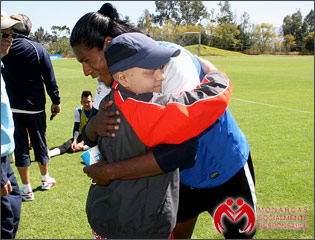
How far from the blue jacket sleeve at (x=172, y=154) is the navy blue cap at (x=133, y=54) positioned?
355 millimetres

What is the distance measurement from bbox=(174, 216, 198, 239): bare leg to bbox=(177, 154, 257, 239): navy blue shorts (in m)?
0.15

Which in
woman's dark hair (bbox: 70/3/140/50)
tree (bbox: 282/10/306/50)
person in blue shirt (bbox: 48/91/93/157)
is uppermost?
woman's dark hair (bbox: 70/3/140/50)

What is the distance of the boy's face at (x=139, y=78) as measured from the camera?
4.75ft

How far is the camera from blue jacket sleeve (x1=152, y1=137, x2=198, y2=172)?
1.37 m

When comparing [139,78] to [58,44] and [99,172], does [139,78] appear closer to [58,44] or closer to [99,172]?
[99,172]

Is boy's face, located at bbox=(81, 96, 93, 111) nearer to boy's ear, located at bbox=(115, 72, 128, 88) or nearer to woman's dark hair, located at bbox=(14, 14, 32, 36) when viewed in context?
woman's dark hair, located at bbox=(14, 14, 32, 36)

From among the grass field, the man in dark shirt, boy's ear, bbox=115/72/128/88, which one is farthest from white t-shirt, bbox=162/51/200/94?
the man in dark shirt

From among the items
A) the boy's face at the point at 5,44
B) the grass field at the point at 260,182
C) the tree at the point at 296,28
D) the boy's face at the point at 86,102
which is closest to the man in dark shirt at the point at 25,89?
the grass field at the point at 260,182

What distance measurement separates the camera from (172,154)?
4.50ft

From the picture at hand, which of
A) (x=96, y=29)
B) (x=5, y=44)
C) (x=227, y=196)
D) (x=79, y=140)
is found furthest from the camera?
(x=79, y=140)

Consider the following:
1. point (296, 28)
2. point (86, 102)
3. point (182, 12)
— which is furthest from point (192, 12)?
point (86, 102)

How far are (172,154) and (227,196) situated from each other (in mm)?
920

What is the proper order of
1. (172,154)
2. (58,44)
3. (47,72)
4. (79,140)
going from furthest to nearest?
(58,44), (79,140), (47,72), (172,154)

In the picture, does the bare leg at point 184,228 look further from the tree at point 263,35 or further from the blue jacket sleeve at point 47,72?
the tree at point 263,35
